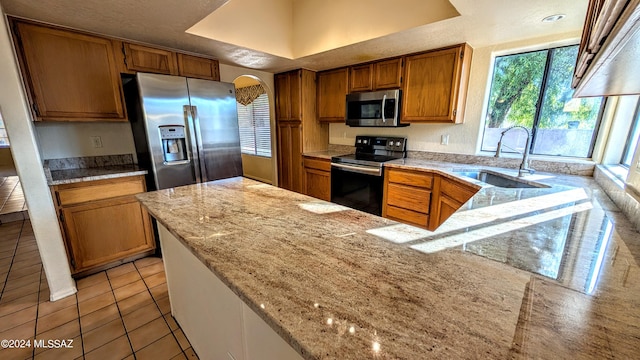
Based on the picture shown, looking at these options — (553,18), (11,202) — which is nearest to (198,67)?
(553,18)

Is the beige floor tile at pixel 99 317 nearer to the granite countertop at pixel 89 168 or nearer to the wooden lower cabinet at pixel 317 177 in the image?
the granite countertop at pixel 89 168

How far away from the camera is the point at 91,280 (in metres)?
2.13

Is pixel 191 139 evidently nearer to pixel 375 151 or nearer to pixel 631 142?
pixel 375 151

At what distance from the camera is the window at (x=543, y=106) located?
7.14 feet

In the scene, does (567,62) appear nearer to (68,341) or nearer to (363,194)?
(363,194)

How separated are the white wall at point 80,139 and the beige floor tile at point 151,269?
123 centimetres

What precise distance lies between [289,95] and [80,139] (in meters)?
2.43

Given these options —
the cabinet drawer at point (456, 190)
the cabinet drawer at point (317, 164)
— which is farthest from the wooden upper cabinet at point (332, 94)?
the cabinet drawer at point (456, 190)

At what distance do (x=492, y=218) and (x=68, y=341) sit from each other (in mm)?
2592

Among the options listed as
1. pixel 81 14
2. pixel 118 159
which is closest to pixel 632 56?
pixel 81 14

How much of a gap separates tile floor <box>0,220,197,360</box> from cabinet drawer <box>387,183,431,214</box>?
228cm

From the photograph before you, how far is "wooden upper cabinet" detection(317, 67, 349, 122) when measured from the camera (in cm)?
335

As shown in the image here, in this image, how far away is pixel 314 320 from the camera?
54 centimetres

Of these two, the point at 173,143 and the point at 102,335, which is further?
the point at 173,143
